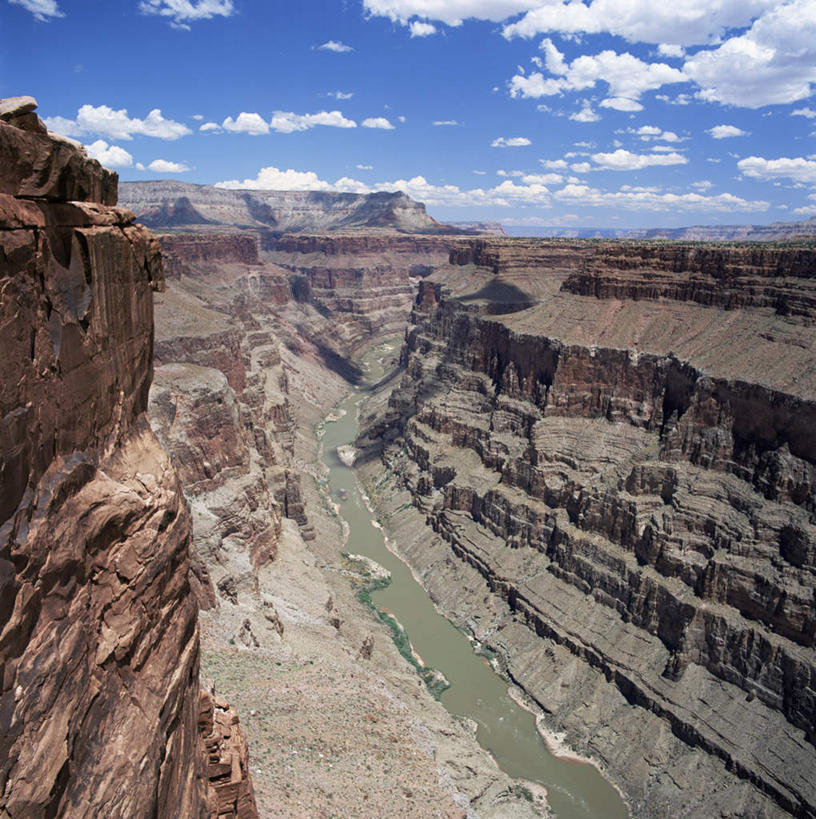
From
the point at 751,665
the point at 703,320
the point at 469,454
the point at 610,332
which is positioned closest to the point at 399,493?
the point at 469,454

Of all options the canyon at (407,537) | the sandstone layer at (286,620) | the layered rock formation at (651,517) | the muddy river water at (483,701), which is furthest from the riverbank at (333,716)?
the layered rock formation at (651,517)

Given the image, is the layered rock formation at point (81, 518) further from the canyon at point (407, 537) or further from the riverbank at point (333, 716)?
the riverbank at point (333, 716)

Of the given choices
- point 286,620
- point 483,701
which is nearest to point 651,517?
point 483,701

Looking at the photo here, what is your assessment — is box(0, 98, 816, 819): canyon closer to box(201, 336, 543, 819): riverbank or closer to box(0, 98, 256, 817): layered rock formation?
box(0, 98, 256, 817): layered rock formation

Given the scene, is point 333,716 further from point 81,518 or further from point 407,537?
point 407,537

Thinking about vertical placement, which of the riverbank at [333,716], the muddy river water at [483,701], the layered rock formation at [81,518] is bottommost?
the muddy river water at [483,701]

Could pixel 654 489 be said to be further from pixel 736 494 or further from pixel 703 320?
pixel 703 320
